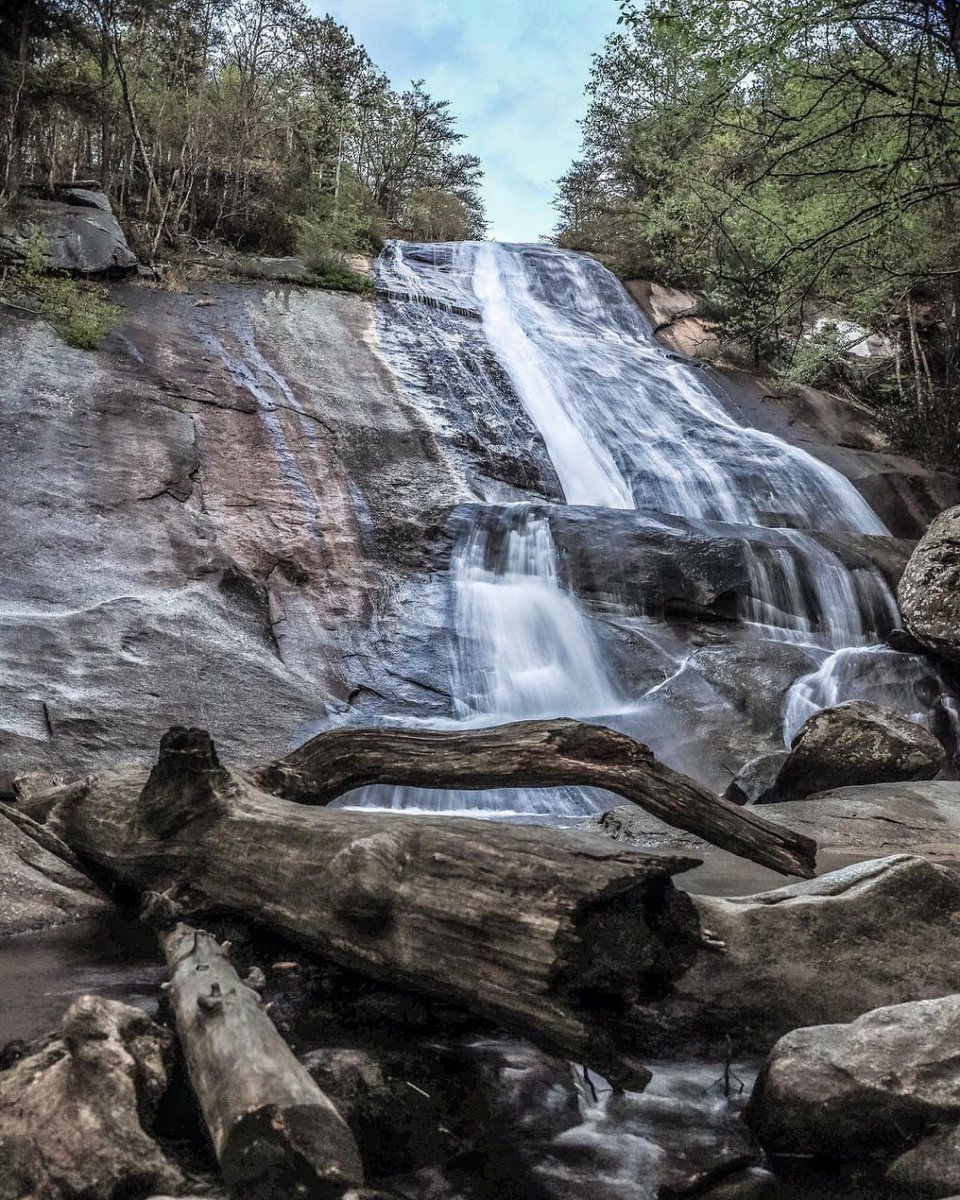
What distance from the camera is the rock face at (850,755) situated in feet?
26.9

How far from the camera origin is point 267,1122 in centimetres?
205

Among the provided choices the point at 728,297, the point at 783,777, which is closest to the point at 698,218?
the point at 728,297

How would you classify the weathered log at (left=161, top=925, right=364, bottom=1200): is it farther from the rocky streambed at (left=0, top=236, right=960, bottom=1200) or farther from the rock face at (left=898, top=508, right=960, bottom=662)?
the rock face at (left=898, top=508, right=960, bottom=662)

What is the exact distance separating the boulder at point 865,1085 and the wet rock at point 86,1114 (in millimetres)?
1584

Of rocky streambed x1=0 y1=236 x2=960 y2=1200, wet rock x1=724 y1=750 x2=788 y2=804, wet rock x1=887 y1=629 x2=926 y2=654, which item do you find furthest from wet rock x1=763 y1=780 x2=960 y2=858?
wet rock x1=887 y1=629 x2=926 y2=654

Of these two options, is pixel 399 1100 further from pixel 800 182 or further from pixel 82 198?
pixel 82 198

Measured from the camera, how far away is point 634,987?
2.92 m

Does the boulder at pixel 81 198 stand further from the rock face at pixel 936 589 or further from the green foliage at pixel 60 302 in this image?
the rock face at pixel 936 589

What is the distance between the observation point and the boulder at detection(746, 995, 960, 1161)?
8.03 ft

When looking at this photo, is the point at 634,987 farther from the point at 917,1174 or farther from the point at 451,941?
the point at 917,1174

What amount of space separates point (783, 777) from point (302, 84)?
20.4m

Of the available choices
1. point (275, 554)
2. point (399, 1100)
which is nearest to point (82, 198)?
point (275, 554)

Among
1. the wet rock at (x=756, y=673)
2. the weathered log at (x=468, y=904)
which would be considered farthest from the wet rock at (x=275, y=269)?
the weathered log at (x=468, y=904)

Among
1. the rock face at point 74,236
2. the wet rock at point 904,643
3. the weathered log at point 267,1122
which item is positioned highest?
the rock face at point 74,236
